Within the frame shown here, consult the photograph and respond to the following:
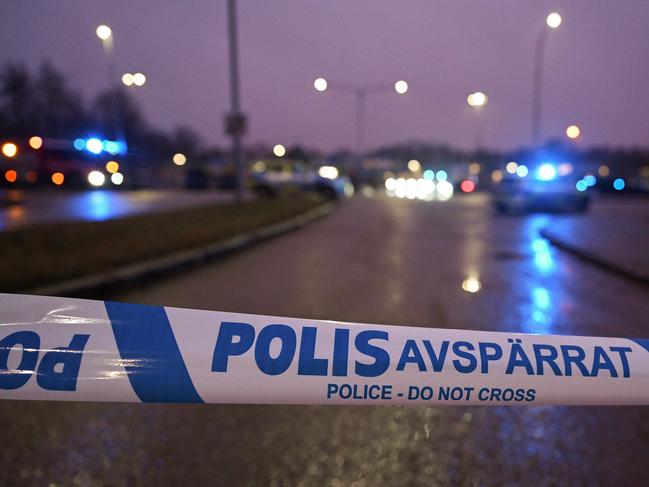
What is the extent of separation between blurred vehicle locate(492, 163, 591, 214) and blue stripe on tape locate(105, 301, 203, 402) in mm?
23043

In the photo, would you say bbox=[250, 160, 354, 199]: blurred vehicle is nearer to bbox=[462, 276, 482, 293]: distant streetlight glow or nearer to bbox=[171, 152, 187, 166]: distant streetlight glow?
bbox=[462, 276, 482, 293]: distant streetlight glow

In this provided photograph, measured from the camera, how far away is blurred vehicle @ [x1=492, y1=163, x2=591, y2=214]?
23844mm

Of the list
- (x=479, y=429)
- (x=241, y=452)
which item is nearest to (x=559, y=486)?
(x=479, y=429)

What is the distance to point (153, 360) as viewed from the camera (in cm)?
213

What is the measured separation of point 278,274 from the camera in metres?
9.31

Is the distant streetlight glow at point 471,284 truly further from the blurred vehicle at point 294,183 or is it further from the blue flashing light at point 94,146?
the blue flashing light at point 94,146

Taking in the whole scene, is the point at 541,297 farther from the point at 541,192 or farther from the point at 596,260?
the point at 541,192

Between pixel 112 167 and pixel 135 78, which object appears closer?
pixel 135 78

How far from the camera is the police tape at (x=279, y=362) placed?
209 centimetres

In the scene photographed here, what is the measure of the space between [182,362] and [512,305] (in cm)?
587

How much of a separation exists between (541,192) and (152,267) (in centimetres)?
1887

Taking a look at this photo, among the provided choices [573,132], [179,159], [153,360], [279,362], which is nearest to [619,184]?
[573,132]

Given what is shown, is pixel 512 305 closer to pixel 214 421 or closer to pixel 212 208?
pixel 214 421

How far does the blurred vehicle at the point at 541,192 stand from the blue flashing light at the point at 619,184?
71.0 feet
